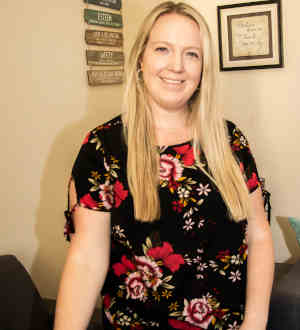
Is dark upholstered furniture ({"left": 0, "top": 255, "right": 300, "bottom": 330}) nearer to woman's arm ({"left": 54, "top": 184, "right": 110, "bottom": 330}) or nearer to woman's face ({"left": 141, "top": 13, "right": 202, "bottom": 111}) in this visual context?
woman's arm ({"left": 54, "top": 184, "right": 110, "bottom": 330})

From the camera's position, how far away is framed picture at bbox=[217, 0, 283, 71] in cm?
198

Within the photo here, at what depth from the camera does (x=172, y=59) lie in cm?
119

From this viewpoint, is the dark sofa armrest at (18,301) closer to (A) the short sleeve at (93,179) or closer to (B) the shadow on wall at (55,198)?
(B) the shadow on wall at (55,198)

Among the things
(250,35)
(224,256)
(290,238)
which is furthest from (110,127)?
(290,238)

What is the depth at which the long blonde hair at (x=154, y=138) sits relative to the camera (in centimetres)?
116

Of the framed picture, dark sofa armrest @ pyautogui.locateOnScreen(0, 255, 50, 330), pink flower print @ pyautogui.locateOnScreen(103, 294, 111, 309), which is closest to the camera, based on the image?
pink flower print @ pyautogui.locateOnScreen(103, 294, 111, 309)

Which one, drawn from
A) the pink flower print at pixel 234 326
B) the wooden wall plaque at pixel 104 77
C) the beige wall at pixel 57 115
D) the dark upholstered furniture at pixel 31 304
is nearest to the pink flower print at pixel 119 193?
the pink flower print at pixel 234 326

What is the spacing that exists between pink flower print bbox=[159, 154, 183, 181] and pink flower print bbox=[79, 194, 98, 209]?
0.20 metres

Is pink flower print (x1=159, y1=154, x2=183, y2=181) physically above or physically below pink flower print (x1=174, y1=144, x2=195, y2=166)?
below

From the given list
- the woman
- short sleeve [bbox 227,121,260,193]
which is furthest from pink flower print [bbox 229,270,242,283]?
short sleeve [bbox 227,121,260,193]

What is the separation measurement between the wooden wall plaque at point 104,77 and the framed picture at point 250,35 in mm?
534

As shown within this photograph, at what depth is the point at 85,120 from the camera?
6.92ft

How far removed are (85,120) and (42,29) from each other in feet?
1.53

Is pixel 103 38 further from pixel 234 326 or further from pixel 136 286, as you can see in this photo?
pixel 234 326
